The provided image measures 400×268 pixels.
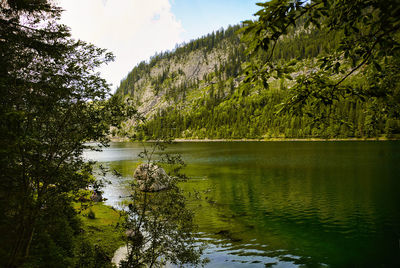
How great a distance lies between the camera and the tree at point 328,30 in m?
3.49

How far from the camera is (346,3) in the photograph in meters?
4.06

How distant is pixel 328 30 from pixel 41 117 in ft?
33.5

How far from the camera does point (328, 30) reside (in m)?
4.81

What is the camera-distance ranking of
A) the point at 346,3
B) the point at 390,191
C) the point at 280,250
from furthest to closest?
the point at 390,191 < the point at 280,250 < the point at 346,3

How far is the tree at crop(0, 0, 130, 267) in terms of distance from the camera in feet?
27.3

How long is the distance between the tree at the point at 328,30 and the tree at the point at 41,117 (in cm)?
687

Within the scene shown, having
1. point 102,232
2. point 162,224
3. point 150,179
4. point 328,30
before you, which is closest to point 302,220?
point 162,224

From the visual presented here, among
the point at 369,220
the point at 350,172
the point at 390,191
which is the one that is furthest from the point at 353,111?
the point at 369,220

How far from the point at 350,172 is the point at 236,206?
92.7 feet

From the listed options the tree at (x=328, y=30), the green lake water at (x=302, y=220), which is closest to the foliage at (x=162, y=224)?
the green lake water at (x=302, y=220)

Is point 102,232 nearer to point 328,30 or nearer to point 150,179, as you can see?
point 150,179

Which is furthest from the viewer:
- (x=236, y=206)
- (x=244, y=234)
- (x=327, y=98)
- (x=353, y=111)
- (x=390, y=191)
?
(x=353, y=111)

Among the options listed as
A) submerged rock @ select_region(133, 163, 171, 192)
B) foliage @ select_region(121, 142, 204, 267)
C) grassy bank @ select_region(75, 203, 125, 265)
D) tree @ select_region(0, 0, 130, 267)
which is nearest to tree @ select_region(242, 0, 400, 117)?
tree @ select_region(0, 0, 130, 267)

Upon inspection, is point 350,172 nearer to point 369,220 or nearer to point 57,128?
point 369,220
